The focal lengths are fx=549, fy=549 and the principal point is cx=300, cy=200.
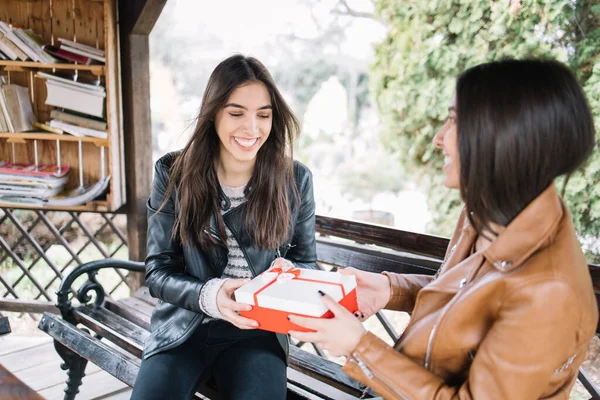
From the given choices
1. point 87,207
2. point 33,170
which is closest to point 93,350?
point 87,207

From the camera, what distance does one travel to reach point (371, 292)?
154cm

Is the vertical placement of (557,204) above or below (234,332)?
above

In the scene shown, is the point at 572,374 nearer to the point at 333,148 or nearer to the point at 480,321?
the point at 480,321

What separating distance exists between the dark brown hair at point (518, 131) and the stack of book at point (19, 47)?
275 centimetres

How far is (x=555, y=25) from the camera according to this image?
144 inches

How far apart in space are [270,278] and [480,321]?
576 millimetres

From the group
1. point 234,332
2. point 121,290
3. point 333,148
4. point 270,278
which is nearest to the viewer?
point 270,278

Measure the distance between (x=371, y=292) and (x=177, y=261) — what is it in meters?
0.71

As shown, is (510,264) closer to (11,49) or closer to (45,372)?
(45,372)

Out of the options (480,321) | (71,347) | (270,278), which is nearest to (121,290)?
(71,347)

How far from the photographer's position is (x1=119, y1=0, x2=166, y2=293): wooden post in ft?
10.5

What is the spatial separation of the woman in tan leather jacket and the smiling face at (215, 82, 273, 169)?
2.66 ft

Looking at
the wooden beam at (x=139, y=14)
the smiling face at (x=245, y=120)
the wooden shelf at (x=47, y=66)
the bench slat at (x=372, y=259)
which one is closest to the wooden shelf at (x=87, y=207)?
the wooden shelf at (x=47, y=66)

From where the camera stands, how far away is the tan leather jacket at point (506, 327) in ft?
3.23
